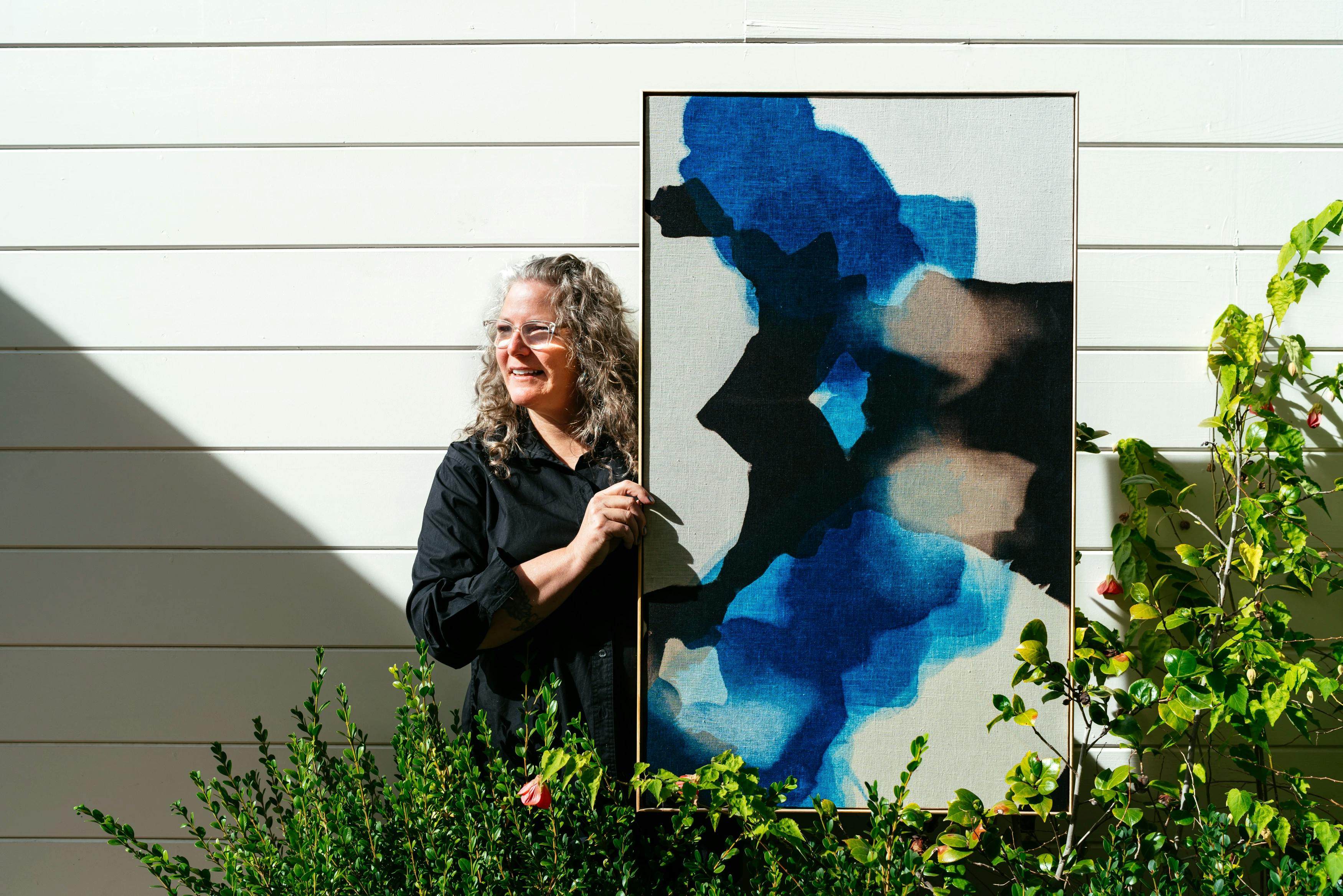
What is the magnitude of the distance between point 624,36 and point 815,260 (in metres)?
0.74

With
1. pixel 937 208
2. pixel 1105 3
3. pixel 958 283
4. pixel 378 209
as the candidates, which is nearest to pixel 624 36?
pixel 378 209

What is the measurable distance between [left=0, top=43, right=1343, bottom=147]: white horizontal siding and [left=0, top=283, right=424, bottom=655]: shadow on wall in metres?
0.52

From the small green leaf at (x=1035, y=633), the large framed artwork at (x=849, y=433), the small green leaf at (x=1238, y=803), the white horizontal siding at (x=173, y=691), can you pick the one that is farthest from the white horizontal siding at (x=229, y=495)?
the small green leaf at (x=1238, y=803)

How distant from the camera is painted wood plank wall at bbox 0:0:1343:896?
173 cm

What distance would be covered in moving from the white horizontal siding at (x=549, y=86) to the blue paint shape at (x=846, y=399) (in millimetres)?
693

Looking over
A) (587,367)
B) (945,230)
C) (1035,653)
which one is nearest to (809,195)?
(945,230)

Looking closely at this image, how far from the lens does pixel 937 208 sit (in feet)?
4.62

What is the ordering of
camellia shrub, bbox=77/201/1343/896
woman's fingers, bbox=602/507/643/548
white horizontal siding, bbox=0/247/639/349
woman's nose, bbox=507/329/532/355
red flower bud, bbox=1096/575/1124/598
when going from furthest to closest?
white horizontal siding, bbox=0/247/639/349, red flower bud, bbox=1096/575/1124/598, woman's nose, bbox=507/329/532/355, woman's fingers, bbox=602/507/643/548, camellia shrub, bbox=77/201/1343/896

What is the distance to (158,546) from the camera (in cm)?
181

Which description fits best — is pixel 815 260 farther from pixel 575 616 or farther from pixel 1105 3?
pixel 1105 3

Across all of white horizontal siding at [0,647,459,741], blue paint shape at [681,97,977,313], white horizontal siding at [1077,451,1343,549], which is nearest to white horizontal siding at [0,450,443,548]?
white horizontal siding at [0,647,459,741]

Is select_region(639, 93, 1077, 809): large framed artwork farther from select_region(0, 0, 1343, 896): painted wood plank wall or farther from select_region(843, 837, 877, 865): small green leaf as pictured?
select_region(0, 0, 1343, 896): painted wood plank wall

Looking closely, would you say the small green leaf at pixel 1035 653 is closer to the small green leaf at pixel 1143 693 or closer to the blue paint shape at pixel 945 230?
the small green leaf at pixel 1143 693

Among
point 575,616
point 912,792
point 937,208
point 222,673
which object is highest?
point 937,208
